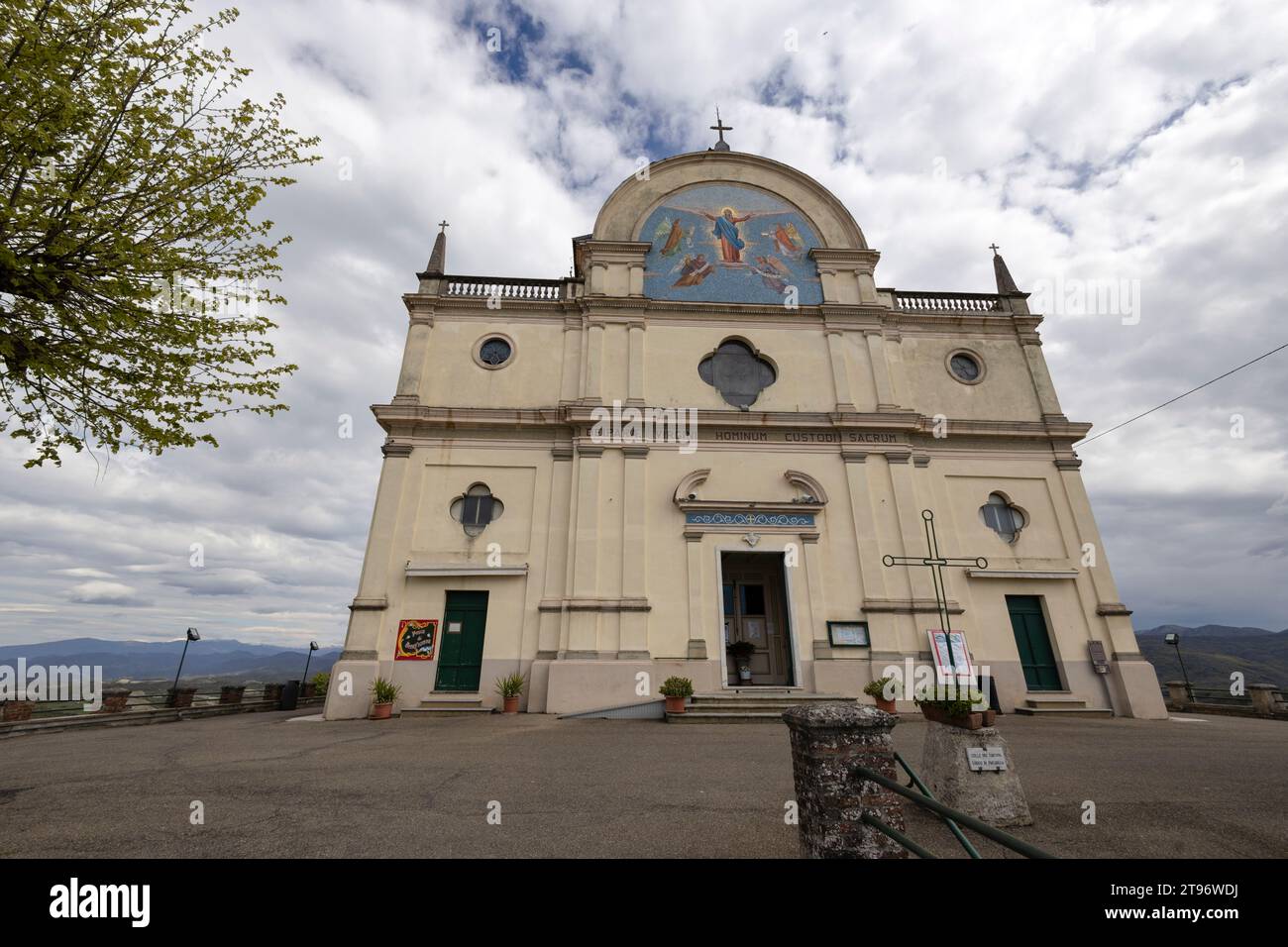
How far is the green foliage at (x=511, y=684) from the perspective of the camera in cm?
1355

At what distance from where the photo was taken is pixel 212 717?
15.8 m

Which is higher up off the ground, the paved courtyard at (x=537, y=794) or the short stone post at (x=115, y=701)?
the short stone post at (x=115, y=701)

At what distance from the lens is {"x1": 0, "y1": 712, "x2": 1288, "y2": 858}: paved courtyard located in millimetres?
4504

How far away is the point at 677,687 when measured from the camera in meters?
12.7

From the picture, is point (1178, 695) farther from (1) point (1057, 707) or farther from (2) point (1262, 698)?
(1) point (1057, 707)

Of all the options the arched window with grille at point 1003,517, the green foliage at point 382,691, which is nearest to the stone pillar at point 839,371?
the arched window with grille at point 1003,517

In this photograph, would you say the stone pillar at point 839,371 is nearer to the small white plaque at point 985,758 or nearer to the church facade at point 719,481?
the church facade at point 719,481

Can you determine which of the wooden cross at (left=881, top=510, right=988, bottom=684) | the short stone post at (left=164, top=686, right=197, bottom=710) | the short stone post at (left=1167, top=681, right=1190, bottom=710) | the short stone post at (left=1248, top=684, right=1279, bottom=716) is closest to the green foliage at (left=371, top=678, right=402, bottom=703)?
the short stone post at (left=164, top=686, right=197, bottom=710)

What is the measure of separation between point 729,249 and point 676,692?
15.0 metres

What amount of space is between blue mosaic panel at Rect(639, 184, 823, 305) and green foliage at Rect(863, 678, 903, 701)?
12.4 m

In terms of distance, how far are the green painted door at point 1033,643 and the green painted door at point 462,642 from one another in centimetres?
1494
